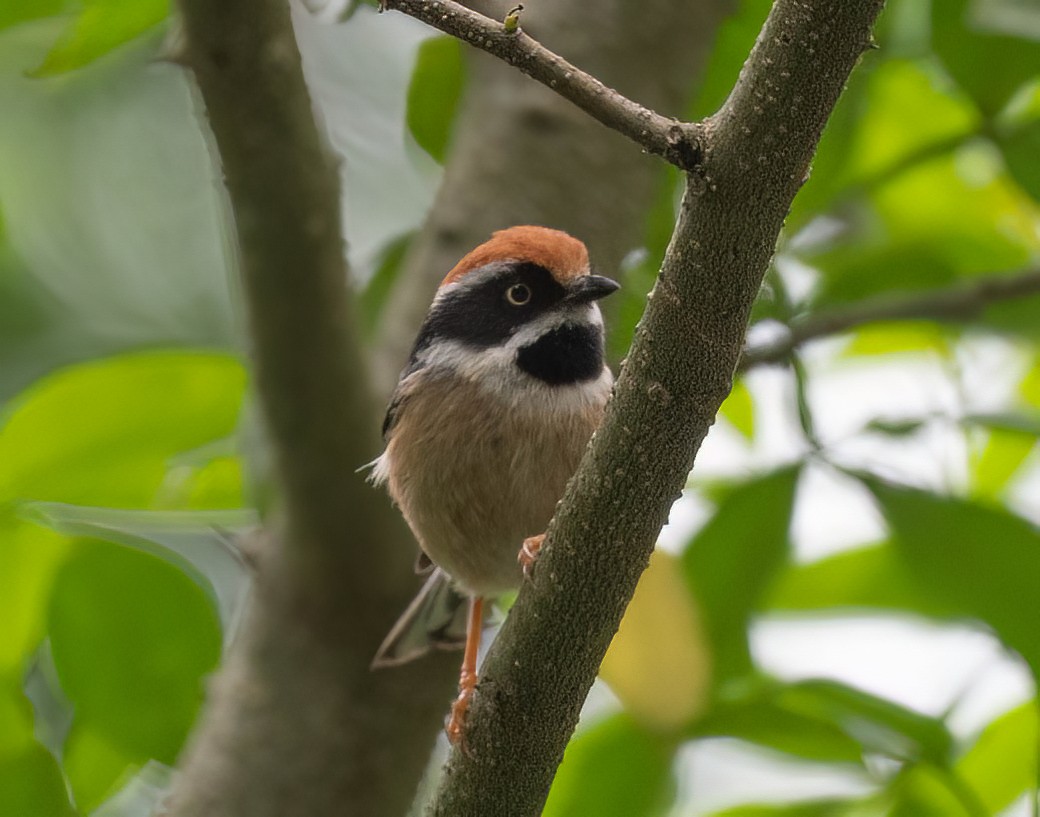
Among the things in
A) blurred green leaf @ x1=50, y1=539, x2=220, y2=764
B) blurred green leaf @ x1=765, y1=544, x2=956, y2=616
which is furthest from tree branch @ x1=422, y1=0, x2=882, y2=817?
blurred green leaf @ x1=765, y1=544, x2=956, y2=616

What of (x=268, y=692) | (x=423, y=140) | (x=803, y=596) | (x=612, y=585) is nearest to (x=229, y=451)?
(x=268, y=692)

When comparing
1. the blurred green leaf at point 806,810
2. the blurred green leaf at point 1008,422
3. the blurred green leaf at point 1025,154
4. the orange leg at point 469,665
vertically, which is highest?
the blurred green leaf at point 1025,154

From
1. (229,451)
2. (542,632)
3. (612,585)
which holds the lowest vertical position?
(229,451)

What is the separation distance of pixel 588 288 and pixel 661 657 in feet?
2.98

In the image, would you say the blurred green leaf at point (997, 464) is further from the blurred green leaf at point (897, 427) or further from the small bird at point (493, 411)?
the small bird at point (493, 411)

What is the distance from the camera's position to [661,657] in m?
2.94

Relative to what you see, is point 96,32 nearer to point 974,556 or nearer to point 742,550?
point 742,550

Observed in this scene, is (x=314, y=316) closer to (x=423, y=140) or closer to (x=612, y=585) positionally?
(x=423, y=140)

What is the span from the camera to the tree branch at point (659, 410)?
177 centimetres

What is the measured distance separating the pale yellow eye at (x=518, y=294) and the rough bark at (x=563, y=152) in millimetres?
380

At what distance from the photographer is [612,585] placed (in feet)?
6.79

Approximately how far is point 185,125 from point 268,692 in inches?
180

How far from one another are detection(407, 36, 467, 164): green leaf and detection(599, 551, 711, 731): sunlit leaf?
1585mm

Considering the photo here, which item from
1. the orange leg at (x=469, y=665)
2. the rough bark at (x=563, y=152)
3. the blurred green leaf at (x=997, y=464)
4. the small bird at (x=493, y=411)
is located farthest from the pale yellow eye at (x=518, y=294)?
the blurred green leaf at (x=997, y=464)
